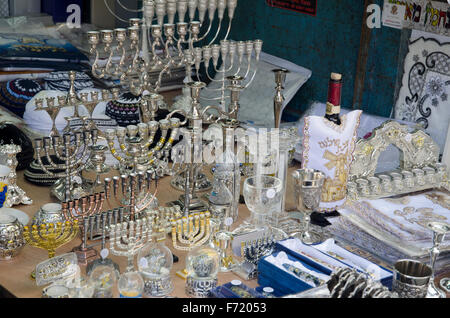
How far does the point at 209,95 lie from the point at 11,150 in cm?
170

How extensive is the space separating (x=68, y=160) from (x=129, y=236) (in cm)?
42

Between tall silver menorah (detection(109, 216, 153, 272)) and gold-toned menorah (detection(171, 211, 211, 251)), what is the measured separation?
9 centimetres

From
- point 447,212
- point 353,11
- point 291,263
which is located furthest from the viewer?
point 353,11

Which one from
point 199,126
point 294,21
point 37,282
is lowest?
point 37,282

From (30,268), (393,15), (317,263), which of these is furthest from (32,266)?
(393,15)

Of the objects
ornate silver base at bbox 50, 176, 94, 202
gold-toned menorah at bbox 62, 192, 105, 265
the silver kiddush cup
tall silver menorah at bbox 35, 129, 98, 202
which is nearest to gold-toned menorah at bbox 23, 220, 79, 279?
gold-toned menorah at bbox 62, 192, 105, 265

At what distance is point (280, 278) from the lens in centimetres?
182

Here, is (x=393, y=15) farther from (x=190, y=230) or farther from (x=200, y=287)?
(x=200, y=287)

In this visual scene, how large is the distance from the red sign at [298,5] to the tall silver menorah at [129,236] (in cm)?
200

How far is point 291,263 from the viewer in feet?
6.08

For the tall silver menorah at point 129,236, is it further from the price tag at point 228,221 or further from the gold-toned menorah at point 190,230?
the price tag at point 228,221
